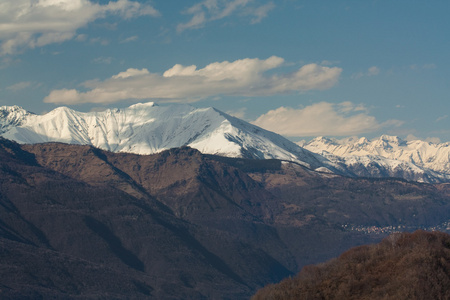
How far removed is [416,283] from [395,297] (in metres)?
7.71

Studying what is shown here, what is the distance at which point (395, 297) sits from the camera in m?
196

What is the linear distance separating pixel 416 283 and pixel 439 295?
627 cm

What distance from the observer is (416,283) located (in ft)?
655

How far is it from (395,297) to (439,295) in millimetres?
11268

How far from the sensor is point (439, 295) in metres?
197
